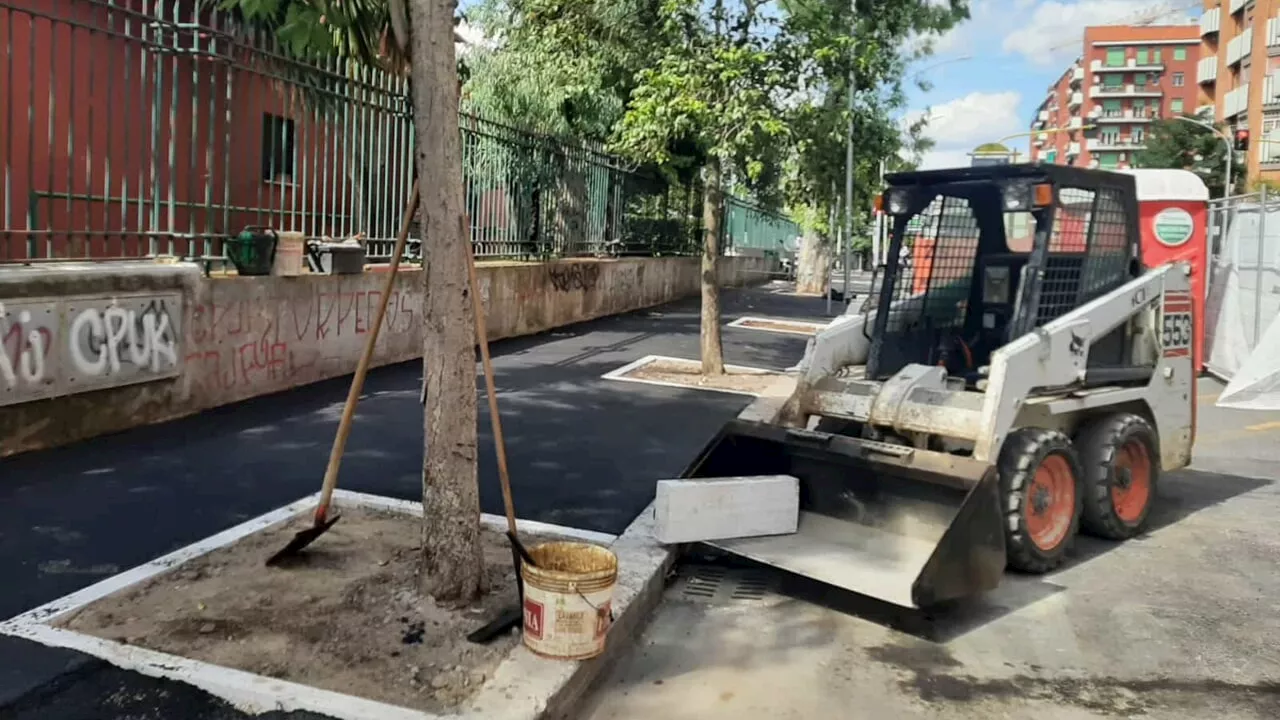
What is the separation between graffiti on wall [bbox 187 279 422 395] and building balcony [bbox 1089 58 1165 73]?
126099 millimetres

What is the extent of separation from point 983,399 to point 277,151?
8.44 m

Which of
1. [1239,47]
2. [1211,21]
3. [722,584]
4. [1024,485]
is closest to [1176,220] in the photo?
[1024,485]

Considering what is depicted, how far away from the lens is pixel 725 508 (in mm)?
5957

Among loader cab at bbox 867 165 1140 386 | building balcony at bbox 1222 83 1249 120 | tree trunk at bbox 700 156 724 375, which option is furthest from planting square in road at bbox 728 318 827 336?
building balcony at bbox 1222 83 1249 120

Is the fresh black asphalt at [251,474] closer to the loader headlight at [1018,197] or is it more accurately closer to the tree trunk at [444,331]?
the tree trunk at [444,331]

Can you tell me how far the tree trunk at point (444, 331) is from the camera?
461 cm

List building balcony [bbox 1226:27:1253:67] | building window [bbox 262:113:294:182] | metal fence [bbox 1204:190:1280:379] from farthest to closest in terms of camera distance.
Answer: building balcony [bbox 1226:27:1253:67]
metal fence [bbox 1204:190:1280:379]
building window [bbox 262:113:294:182]

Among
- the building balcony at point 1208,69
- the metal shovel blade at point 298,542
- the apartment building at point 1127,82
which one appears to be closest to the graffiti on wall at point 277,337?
the metal shovel blade at point 298,542

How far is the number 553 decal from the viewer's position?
742 centimetres

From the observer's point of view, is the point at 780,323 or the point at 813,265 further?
the point at 813,265

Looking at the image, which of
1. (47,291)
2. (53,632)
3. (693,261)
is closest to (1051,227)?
(53,632)

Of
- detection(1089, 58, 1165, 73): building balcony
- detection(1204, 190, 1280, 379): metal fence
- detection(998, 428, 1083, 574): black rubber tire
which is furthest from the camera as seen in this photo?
detection(1089, 58, 1165, 73): building balcony

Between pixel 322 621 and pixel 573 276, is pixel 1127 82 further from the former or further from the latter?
pixel 322 621

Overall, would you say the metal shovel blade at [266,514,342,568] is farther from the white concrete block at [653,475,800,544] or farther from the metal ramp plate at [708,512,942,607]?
the metal ramp plate at [708,512,942,607]
